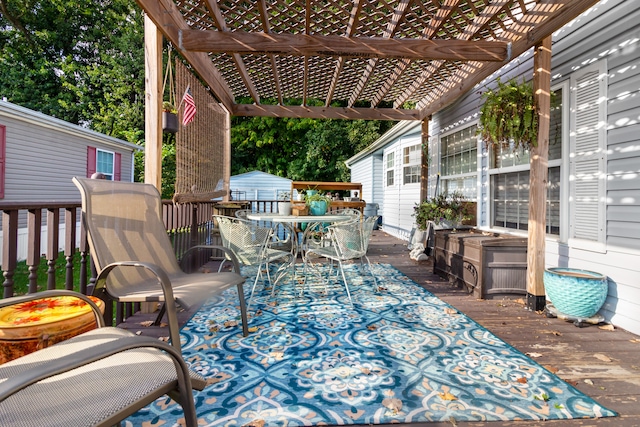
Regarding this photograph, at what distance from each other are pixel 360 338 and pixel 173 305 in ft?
4.84

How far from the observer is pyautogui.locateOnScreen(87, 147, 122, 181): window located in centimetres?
1016

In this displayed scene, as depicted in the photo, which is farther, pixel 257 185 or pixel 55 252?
pixel 257 185

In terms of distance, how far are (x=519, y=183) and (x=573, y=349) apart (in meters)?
2.47

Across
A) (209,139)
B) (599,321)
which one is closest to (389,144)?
(209,139)

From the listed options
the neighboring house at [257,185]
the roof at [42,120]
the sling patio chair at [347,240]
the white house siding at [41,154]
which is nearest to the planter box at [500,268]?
the sling patio chair at [347,240]

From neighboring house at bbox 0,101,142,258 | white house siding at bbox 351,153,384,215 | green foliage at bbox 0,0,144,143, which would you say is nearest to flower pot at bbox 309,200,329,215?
neighboring house at bbox 0,101,142,258

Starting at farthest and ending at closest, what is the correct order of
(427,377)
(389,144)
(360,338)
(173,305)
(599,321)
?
(389,144) → (599,321) → (360,338) → (427,377) → (173,305)

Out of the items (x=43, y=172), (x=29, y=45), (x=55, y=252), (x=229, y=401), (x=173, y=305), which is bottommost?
(x=229, y=401)

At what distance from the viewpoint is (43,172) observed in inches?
334

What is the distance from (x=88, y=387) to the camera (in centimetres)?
104

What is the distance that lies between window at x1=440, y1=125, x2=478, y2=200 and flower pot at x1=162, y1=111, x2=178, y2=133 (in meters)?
4.11

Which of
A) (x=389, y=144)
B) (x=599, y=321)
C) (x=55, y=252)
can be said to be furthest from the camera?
(x=389, y=144)

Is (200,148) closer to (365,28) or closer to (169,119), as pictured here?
(169,119)

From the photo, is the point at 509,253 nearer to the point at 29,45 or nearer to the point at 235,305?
the point at 235,305
